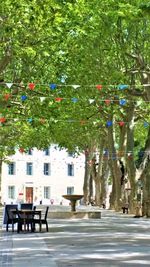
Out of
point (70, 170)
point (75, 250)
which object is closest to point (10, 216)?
point (75, 250)

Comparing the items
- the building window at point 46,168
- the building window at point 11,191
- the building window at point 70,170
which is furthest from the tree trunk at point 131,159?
the building window at point 70,170

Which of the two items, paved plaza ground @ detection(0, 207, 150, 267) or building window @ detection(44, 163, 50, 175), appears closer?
paved plaza ground @ detection(0, 207, 150, 267)

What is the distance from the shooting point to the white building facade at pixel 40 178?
78375mm

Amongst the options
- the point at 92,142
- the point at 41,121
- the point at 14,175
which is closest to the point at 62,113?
the point at 41,121

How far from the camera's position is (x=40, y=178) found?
7950cm

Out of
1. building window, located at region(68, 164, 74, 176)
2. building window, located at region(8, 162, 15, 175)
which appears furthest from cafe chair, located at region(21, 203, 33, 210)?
building window, located at region(68, 164, 74, 176)

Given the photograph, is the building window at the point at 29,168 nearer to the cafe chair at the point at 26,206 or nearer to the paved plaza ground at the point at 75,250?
the cafe chair at the point at 26,206

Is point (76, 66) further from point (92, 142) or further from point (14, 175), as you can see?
point (14, 175)

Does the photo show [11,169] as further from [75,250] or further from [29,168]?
[75,250]

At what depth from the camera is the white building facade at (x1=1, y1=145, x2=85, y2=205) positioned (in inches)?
3086

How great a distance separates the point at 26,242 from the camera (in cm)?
1577

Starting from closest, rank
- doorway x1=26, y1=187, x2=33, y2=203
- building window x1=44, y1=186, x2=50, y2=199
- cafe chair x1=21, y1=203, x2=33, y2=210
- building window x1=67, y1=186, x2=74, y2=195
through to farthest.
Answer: cafe chair x1=21, y1=203, x2=33, y2=210 < doorway x1=26, y1=187, x2=33, y2=203 < building window x1=44, y1=186, x2=50, y2=199 < building window x1=67, y1=186, x2=74, y2=195

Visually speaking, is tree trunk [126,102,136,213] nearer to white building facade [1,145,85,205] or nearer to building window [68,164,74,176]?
white building facade [1,145,85,205]

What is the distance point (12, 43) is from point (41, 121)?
887 centimetres
